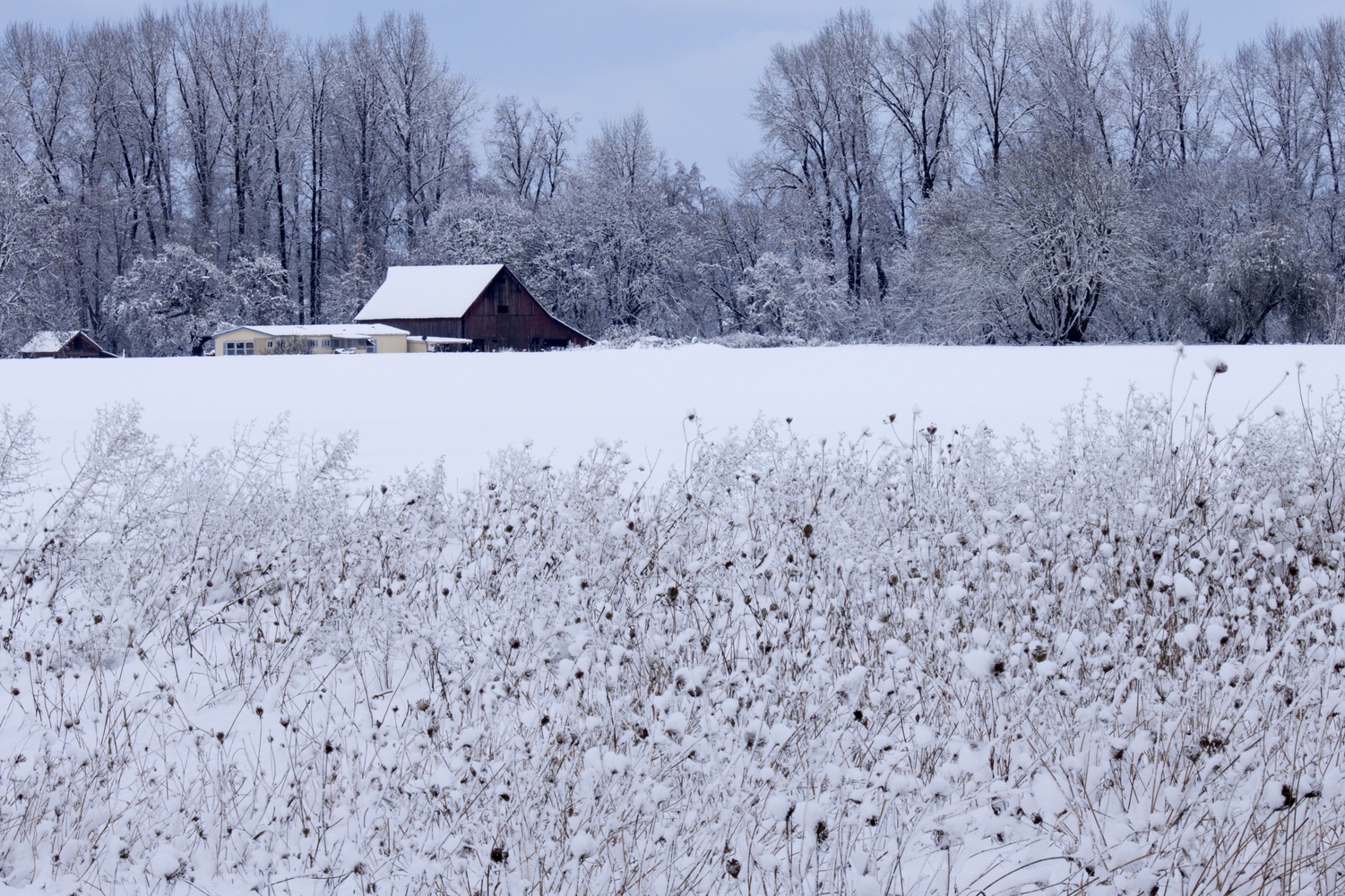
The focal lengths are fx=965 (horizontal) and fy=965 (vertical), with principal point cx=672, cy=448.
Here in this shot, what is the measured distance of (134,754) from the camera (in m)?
2.94

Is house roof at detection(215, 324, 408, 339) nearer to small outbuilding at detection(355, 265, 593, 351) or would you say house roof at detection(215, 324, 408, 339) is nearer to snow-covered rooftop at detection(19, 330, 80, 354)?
small outbuilding at detection(355, 265, 593, 351)

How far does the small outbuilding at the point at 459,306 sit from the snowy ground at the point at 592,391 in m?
22.5

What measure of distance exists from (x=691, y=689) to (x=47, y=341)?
3955 centimetres

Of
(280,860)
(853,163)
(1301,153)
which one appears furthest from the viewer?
(853,163)

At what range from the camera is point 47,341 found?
34594mm

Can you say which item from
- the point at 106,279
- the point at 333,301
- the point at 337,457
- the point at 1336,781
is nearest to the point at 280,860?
the point at 1336,781

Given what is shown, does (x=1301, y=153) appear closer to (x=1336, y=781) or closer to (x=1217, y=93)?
(x=1217, y=93)

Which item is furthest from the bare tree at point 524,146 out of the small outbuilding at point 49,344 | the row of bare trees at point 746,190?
the small outbuilding at point 49,344

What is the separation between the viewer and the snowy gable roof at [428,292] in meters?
38.1

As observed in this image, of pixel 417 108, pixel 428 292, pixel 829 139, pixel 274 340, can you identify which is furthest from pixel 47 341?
pixel 829 139

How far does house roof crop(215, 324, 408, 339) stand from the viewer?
30781 mm

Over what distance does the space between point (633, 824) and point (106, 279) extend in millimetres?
47597

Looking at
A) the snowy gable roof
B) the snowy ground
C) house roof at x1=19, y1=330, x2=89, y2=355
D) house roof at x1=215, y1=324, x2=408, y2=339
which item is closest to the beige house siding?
house roof at x1=215, y1=324, x2=408, y2=339

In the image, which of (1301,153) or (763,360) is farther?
(1301,153)
